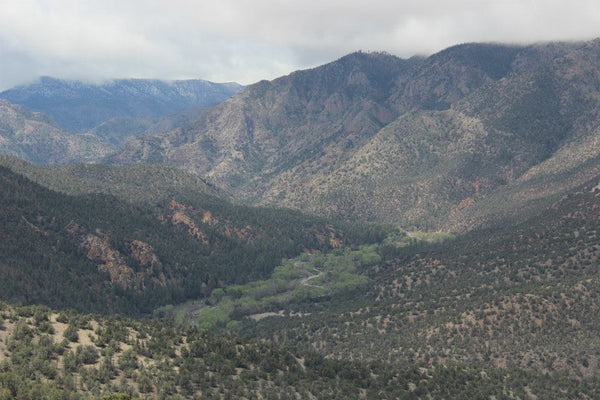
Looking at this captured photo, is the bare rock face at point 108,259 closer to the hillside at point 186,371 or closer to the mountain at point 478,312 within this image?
the mountain at point 478,312

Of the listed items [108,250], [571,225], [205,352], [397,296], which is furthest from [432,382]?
[108,250]

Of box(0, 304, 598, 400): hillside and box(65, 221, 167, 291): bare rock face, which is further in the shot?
box(65, 221, 167, 291): bare rock face

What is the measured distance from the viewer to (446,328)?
5384 inches

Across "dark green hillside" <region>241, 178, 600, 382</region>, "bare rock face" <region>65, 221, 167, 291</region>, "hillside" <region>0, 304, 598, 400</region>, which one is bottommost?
"dark green hillside" <region>241, 178, 600, 382</region>

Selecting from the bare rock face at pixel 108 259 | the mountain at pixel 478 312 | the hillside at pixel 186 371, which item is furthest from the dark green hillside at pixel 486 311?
the bare rock face at pixel 108 259

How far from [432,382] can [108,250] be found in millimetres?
135116

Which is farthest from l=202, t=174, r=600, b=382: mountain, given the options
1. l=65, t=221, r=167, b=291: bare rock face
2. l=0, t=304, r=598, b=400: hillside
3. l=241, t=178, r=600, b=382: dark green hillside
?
l=65, t=221, r=167, b=291: bare rock face

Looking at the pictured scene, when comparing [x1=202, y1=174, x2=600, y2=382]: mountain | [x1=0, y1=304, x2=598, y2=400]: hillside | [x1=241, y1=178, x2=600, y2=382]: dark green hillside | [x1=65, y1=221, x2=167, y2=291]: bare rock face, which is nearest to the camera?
[x1=0, y1=304, x2=598, y2=400]: hillside

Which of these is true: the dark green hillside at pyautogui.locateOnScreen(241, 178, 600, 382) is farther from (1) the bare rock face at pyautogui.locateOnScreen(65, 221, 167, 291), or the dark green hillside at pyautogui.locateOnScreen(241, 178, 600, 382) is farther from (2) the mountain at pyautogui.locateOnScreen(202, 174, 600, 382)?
(1) the bare rock face at pyautogui.locateOnScreen(65, 221, 167, 291)

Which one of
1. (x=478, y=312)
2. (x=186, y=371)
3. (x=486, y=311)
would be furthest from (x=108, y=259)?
(x=486, y=311)

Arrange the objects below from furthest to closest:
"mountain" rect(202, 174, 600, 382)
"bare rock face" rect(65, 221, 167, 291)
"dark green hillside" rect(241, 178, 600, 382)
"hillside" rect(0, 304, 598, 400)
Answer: "bare rock face" rect(65, 221, 167, 291), "dark green hillside" rect(241, 178, 600, 382), "mountain" rect(202, 174, 600, 382), "hillside" rect(0, 304, 598, 400)

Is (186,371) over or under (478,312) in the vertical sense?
over

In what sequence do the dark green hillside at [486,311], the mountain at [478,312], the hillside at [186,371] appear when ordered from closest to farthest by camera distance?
the hillside at [186,371] < the mountain at [478,312] < the dark green hillside at [486,311]

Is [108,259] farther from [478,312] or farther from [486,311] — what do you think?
[486,311]
